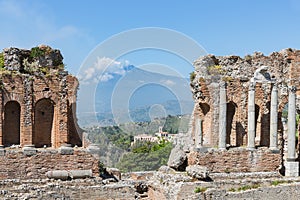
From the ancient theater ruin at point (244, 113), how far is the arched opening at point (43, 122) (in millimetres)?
8519

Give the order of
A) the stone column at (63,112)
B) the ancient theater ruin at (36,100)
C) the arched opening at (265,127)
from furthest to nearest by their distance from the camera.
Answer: the arched opening at (265,127)
the stone column at (63,112)
the ancient theater ruin at (36,100)

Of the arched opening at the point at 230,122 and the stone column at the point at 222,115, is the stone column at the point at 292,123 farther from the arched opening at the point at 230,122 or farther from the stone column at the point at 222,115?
the stone column at the point at 222,115

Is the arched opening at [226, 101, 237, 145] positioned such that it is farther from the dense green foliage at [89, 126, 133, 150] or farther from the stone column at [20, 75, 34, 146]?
the dense green foliage at [89, 126, 133, 150]

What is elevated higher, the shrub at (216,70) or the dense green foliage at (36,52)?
the dense green foliage at (36,52)

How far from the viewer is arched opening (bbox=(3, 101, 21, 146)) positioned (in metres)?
25.6

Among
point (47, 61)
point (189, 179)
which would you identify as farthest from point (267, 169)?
point (47, 61)

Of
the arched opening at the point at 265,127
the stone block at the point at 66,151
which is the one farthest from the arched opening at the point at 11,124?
the arched opening at the point at 265,127

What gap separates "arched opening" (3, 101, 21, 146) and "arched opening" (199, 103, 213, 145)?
11.0 metres

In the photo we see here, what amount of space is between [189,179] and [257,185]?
3.49 m

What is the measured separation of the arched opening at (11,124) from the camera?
25578 millimetres

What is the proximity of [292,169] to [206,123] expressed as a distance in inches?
227

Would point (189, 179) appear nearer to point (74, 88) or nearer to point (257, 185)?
point (257, 185)

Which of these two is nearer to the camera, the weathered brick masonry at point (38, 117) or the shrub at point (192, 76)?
the weathered brick masonry at point (38, 117)

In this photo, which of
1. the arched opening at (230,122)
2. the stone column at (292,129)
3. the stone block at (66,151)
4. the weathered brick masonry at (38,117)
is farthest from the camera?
the arched opening at (230,122)
